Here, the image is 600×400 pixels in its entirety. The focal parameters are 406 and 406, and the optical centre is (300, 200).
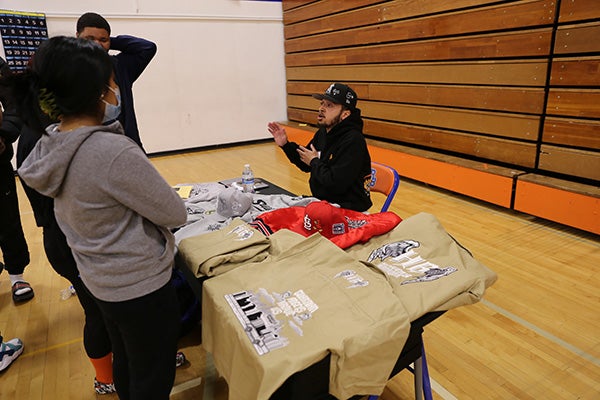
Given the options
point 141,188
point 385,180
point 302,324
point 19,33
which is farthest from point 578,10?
point 19,33

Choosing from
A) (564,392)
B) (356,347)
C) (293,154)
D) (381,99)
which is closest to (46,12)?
(381,99)

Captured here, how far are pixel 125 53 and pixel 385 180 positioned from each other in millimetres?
1779

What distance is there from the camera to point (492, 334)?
2203 mm

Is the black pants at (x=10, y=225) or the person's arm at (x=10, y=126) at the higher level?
the person's arm at (x=10, y=126)

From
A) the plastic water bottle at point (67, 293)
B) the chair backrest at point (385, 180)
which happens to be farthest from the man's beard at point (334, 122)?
the plastic water bottle at point (67, 293)

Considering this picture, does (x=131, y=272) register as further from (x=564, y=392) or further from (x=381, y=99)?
(x=381, y=99)

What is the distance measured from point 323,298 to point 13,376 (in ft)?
6.03

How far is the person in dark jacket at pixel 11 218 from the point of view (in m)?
2.14

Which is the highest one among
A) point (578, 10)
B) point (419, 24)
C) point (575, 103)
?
point (419, 24)

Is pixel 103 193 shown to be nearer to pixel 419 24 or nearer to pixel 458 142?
pixel 458 142

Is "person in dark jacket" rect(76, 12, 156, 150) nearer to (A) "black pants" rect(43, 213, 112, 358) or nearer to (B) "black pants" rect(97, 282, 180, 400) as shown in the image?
(A) "black pants" rect(43, 213, 112, 358)

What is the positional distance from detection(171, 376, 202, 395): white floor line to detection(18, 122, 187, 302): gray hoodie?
959 mm

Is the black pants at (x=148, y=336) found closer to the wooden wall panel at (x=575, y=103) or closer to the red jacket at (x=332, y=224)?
the red jacket at (x=332, y=224)

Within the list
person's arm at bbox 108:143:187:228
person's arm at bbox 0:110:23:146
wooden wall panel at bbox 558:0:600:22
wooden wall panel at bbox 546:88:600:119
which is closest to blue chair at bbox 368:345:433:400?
person's arm at bbox 108:143:187:228
